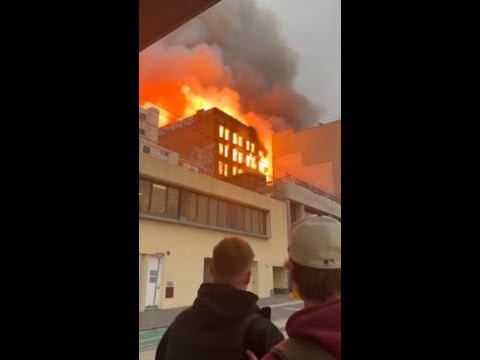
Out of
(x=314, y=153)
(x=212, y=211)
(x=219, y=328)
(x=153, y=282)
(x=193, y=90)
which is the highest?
(x=193, y=90)

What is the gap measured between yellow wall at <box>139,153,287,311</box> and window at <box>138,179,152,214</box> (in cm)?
4

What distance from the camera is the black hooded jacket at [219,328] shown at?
4.00 feet

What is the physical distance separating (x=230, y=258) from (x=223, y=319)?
0.62 feet

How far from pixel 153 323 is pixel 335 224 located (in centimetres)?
68

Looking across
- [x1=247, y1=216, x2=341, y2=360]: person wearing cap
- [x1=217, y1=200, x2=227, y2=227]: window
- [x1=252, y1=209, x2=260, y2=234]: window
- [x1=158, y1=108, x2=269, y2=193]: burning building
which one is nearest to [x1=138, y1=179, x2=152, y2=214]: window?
[x1=158, y1=108, x2=269, y2=193]: burning building

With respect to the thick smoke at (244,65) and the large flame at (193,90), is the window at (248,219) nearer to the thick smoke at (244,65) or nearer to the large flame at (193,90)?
the large flame at (193,90)

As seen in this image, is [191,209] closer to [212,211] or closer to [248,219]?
[212,211]

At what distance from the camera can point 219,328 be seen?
1.28 meters

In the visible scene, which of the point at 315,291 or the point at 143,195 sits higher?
the point at 143,195

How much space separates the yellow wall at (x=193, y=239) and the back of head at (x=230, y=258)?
20mm

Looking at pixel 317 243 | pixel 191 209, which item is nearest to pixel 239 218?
pixel 191 209

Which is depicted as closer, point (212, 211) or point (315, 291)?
point (315, 291)

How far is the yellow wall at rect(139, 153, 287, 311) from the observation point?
130cm
